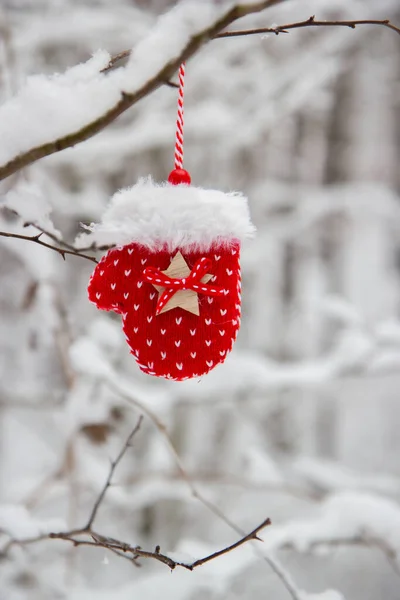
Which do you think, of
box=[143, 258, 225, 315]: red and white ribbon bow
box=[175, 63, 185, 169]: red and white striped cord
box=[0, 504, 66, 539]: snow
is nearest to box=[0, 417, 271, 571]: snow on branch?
box=[0, 504, 66, 539]: snow

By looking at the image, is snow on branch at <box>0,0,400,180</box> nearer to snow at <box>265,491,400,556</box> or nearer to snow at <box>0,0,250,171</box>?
snow at <box>0,0,250,171</box>

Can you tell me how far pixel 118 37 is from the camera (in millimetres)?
3047

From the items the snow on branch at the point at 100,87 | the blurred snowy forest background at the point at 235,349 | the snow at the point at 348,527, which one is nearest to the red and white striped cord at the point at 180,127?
the snow on branch at the point at 100,87

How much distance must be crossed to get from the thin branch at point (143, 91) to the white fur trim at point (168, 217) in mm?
178

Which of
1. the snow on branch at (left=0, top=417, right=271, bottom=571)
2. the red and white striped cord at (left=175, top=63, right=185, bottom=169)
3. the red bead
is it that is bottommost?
the snow on branch at (left=0, top=417, right=271, bottom=571)

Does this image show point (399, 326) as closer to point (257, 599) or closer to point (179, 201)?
point (179, 201)

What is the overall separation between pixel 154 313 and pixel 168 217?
190mm

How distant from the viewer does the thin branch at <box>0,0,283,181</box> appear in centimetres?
62

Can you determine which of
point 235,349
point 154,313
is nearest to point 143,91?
point 154,313

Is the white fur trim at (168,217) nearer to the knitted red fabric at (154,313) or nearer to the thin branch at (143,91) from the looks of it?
the knitted red fabric at (154,313)

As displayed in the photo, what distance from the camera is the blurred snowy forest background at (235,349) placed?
1.93 m

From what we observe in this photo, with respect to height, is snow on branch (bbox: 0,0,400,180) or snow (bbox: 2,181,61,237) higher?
snow on branch (bbox: 0,0,400,180)

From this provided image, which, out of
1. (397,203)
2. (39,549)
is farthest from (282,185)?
(39,549)

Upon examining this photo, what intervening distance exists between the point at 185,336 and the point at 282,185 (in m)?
3.42
